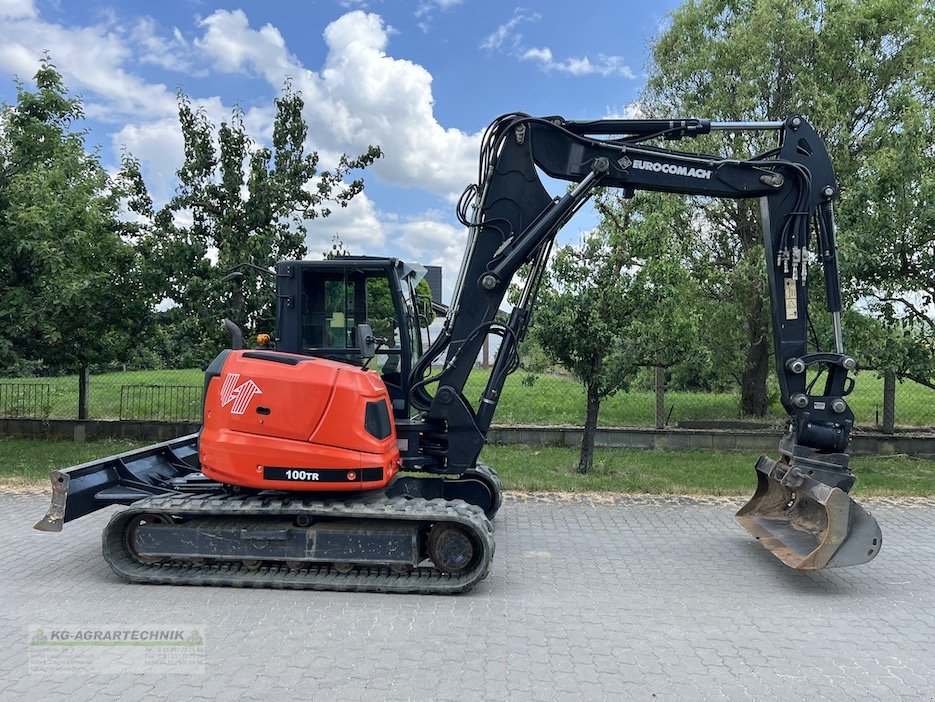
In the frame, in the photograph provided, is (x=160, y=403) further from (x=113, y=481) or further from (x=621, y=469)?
(x=621, y=469)

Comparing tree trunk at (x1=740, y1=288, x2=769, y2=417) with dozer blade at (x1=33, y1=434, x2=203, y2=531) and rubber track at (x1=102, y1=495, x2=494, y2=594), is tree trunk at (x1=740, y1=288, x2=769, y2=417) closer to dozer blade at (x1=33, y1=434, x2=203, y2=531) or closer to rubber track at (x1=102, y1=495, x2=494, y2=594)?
rubber track at (x1=102, y1=495, x2=494, y2=594)

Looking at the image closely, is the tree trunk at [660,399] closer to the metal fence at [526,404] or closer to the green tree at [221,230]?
the metal fence at [526,404]

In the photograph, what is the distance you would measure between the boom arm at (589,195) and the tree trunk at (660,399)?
5.41 metres

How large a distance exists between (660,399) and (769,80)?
6.07 meters

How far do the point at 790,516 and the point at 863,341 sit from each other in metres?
4.45

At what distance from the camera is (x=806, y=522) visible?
6.16m

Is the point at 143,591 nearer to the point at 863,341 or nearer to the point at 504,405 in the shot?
the point at 504,405

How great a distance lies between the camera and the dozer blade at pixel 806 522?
5352 mm

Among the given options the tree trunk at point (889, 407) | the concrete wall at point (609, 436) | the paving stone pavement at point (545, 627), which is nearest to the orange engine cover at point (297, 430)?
the paving stone pavement at point (545, 627)

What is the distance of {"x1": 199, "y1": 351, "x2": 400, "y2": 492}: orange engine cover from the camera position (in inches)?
Result: 216

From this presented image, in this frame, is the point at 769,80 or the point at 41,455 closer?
the point at 41,455

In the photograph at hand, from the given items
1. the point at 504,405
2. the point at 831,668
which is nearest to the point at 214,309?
the point at 504,405

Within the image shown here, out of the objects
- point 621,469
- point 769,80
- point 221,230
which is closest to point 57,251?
point 221,230

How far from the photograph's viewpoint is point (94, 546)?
21.3 ft
